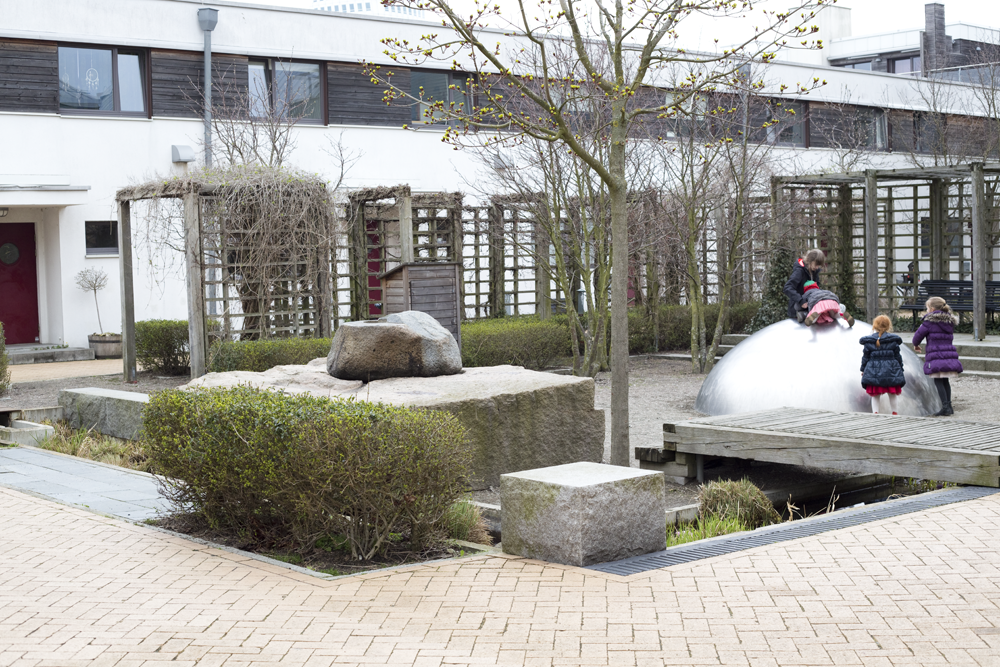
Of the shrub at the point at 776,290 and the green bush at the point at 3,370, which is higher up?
the shrub at the point at 776,290

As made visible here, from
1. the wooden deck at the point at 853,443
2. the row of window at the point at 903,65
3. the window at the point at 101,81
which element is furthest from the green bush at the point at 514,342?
the row of window at the point at 903,65

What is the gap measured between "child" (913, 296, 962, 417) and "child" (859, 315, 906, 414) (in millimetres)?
1838

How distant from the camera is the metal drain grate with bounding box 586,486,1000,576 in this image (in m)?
6.61

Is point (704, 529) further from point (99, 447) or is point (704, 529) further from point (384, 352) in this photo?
point (99, 447)

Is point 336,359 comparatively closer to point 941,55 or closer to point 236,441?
point 236,441

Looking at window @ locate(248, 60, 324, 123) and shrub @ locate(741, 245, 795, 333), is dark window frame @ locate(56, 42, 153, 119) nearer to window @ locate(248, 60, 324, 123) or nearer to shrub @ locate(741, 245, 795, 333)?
window @ locate(248, 60, 324, 123)

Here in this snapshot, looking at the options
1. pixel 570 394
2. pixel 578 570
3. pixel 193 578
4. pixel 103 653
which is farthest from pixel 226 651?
pixel 570 394

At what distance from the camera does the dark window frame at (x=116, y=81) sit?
75.6 ft

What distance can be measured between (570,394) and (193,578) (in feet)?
15.0

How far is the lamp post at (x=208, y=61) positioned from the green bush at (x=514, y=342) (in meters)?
6.73

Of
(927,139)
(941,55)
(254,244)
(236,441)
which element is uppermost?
(941,55)

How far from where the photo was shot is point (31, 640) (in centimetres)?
533

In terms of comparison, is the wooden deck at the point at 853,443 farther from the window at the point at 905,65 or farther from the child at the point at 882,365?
the window at the point at 905,65

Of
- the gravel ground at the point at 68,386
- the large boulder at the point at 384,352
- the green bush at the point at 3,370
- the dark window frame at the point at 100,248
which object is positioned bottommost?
the gravel ground at the point at 68,386
